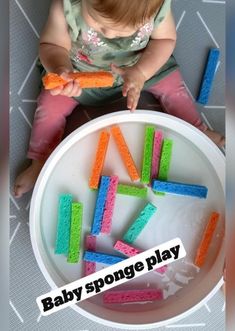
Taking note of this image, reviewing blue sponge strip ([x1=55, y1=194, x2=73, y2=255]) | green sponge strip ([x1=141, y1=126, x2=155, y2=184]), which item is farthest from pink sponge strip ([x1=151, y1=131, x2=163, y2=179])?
blue sponge strip ([x1=55, y1=194, x2=73, y2=255])

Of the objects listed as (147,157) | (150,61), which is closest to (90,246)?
(147,157)

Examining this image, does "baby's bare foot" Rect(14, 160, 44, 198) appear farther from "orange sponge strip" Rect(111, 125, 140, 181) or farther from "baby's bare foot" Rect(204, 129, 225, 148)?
"baby's bare foot" Rect(204, 129, 225, 148)

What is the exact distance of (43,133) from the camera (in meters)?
0.64

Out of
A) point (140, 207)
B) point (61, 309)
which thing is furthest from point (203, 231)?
point (61, 309)

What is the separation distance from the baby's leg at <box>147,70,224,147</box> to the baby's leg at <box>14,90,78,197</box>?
0.10m

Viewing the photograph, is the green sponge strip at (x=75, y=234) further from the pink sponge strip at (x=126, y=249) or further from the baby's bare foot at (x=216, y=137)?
the baby's bare foot at (x=216, y=137)

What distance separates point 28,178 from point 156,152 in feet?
0.50

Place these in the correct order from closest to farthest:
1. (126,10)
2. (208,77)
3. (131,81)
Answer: (126,10)
(131,81)
(208,77)

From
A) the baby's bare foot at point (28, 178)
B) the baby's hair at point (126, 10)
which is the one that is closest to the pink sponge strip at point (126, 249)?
the baby's bare foot at point (28, 178)

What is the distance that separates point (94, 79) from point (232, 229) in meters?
0.20

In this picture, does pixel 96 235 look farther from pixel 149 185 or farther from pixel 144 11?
pixel 144 11

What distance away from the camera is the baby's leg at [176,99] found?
0.66 metres

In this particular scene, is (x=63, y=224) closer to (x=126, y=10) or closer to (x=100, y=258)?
(x=100, y=258)

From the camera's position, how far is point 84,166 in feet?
2.12
